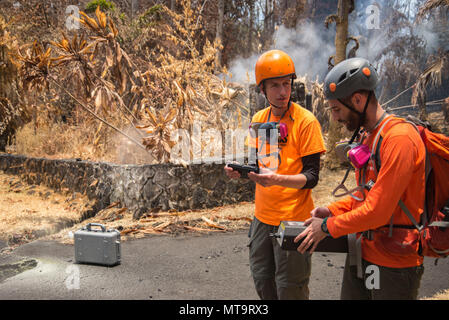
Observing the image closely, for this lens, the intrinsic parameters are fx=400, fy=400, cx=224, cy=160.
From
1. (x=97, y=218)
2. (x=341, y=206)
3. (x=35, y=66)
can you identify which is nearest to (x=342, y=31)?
(x=35, y=66)

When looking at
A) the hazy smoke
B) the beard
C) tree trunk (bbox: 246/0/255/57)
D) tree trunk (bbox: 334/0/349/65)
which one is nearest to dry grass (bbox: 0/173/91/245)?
the beard

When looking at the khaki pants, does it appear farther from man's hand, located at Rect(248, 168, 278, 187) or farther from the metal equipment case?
the metal equipment case

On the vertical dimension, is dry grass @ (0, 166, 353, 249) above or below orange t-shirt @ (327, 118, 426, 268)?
below

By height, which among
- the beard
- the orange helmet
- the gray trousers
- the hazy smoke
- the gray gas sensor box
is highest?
the hazy smoke

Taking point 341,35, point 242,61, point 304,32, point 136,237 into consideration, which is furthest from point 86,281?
point 304,32

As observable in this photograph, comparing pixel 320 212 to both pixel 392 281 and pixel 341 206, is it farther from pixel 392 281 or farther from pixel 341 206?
pixel 392 281

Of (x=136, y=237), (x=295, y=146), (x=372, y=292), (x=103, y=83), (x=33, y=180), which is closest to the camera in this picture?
(x=372, y=292)

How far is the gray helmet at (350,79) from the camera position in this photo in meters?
1.86

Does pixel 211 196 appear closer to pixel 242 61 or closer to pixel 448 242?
pixel 448 242

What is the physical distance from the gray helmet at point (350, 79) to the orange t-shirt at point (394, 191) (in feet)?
0.67

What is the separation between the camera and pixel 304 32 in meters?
23.8

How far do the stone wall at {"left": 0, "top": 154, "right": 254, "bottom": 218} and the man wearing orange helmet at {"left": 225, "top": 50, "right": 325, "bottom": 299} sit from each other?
4.37 metres

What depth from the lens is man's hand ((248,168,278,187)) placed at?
241 cm

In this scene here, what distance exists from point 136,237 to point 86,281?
1.63 m
